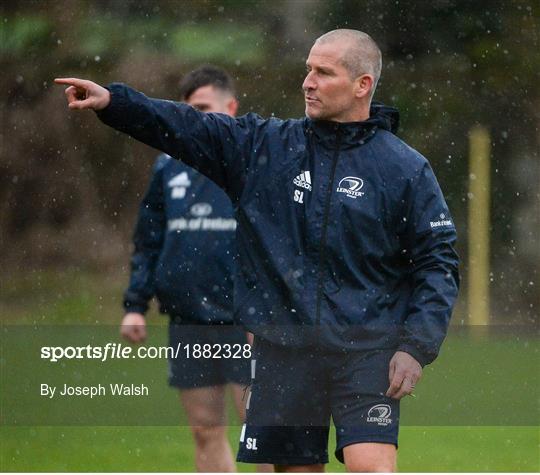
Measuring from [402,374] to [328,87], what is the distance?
0.81 m

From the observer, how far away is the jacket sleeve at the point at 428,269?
3191 millimetres

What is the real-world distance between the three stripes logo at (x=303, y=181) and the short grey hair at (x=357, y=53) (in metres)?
0.32

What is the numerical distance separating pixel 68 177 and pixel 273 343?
26.3 feet

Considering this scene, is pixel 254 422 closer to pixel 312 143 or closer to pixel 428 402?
pixel 312 143

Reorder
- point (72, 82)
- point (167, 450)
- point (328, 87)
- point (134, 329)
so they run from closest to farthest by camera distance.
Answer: point (72, 82), point (328, 87), point (134, 329), point (167, 450)

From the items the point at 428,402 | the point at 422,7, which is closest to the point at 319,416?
the point at 428,402

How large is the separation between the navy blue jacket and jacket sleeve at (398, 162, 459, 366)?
3.95ft

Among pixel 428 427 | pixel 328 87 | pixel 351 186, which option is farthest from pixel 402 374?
pixel 428 427

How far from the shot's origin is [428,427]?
643cm

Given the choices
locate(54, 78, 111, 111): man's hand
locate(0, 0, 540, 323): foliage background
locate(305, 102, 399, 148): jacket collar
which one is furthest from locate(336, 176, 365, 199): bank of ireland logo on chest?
locate(0, 0, 540, 323): foliage background

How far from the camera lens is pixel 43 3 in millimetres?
11031

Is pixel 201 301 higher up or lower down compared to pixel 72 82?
lower down

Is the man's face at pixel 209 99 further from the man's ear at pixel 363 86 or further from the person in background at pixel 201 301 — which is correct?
the man's ear at pixel 363 86

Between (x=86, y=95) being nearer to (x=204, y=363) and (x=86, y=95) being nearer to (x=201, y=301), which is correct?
(x=201, y=301)
